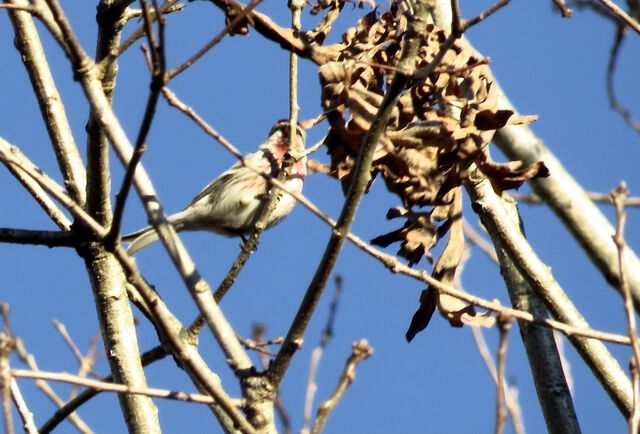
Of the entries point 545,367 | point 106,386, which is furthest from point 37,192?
point 545,367

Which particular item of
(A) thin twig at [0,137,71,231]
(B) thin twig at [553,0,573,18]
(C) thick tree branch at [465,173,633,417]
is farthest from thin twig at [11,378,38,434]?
(B) thin twig at [553,0,573,18]

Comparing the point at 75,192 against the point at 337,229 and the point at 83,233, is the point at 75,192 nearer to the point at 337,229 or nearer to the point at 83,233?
the point at 83,233

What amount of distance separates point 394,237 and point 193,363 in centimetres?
72

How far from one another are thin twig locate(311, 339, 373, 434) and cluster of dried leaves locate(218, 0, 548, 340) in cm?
21

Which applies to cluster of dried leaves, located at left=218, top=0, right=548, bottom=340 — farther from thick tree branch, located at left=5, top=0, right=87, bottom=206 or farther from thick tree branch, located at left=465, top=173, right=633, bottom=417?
thick tree branch, located at left=5, top=0, right=87, bottom=206

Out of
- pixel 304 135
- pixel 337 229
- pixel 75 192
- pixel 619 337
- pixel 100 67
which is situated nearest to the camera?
pixel 337 229

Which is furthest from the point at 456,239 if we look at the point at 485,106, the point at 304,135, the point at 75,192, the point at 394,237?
the point at 304,135

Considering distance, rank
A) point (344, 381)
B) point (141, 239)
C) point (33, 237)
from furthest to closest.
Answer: point (141, 239), point (33, 237), point (344, 381)

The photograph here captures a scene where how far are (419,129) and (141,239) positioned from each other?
4644 millimetres

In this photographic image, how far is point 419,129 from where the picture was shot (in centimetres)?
245

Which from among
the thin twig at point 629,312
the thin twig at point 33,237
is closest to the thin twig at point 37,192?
the thin twig at point 33,237

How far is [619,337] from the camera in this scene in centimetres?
238

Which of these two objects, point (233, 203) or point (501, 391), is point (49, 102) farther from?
point (233, 203)

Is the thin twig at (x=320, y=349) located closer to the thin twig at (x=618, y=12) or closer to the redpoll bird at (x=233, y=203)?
the thin twig at (x=618, y=12)
